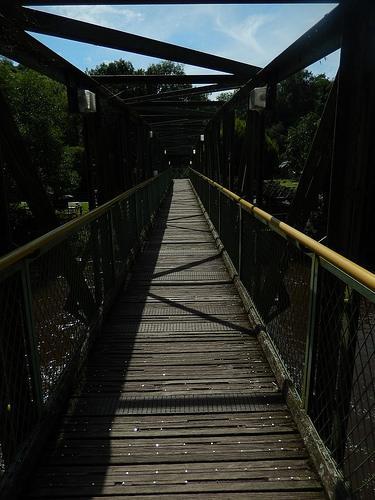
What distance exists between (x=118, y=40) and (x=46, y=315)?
341 centimetres

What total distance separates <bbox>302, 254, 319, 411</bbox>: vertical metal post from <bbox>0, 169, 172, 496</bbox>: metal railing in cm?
156

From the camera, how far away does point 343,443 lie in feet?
7.55

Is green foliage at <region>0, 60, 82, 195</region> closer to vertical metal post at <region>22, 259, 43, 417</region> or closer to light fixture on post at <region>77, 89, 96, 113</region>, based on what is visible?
light fixture on post at <region>77, 89, 96, 113</region>

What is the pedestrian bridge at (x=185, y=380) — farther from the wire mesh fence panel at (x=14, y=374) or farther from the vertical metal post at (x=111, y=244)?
the vertical metal post at (x=111, y=244)

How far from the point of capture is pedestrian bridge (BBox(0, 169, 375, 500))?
2.16 meters

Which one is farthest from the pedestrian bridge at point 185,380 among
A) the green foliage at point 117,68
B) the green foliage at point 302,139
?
the green foliage at point 117,68

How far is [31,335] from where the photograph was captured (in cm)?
234

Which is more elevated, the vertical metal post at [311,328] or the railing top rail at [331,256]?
the railing top rail at [331,256]

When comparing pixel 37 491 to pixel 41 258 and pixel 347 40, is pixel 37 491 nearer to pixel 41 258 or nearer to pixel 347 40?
pixel 41 258

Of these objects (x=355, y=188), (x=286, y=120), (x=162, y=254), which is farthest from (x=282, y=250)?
(x=286, y=120)

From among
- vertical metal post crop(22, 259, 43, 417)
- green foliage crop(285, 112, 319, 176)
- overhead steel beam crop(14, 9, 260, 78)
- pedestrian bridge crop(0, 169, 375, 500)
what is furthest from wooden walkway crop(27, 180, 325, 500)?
green foliage crop(285, 112, 319, 176)

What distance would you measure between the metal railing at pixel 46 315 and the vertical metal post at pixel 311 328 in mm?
1564

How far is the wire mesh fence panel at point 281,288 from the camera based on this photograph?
2967 millimetres

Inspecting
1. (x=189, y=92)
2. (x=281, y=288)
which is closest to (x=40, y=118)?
(x=189, y=92)
